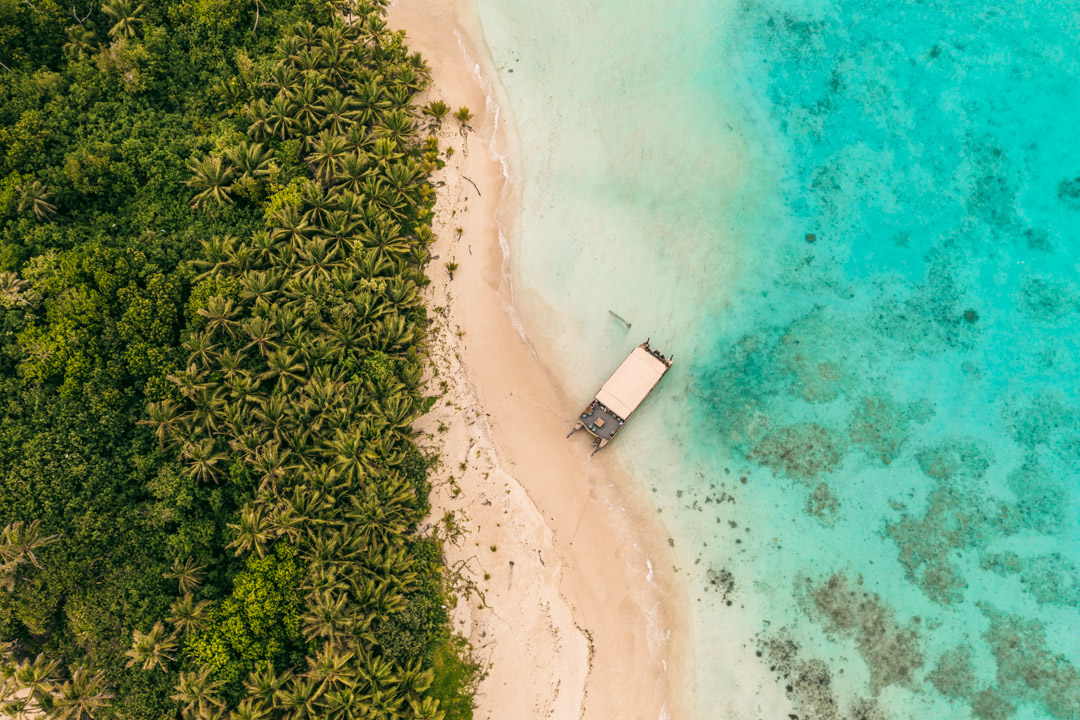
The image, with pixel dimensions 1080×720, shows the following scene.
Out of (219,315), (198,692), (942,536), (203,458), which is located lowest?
(198,692)

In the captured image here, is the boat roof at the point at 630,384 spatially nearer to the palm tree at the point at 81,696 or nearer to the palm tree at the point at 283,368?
the palm tree at the point at 283,368

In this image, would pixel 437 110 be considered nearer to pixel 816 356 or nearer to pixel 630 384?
pixel 630 384

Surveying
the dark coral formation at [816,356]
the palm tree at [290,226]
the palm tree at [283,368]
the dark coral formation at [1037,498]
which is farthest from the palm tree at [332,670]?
the dark coral formation at [1037,498]

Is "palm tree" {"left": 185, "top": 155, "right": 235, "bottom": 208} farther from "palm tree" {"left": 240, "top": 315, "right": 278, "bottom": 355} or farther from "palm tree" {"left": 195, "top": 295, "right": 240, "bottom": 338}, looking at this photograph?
"palm tree" {"left": 240, "top": 315, "right": 278, "bottom": 355}

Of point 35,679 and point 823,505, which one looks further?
point 823,505

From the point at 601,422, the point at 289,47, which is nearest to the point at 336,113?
the point at 289,47

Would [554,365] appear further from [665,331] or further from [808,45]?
[808,45]
